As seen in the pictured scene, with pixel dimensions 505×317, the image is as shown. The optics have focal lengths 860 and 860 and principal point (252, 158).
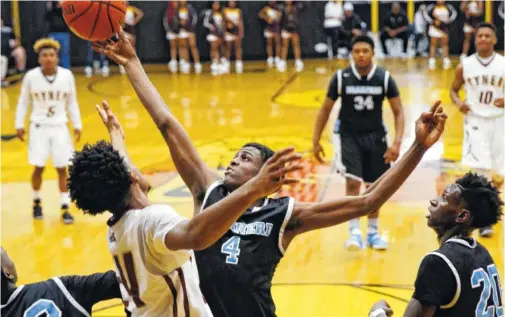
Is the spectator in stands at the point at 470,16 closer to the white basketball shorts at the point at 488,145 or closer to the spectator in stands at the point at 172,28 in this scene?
the spectator in stands at the point at 172,28

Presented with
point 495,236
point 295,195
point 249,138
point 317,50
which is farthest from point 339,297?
point 317,50

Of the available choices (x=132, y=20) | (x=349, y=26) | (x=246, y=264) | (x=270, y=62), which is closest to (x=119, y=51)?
(x=246, y=264)

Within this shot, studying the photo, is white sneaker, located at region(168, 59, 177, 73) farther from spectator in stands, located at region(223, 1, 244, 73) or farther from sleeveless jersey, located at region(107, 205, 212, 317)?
sleeveless jersey, located at region(107, 205, 212, 317)

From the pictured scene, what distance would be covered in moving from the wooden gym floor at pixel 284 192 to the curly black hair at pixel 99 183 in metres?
3.34

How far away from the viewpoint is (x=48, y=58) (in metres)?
9.62

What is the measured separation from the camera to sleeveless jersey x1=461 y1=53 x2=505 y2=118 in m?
8.83

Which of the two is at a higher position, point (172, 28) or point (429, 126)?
point (429, 126)

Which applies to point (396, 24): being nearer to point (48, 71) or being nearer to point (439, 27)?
point (439, 27)

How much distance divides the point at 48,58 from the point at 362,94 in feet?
11.9

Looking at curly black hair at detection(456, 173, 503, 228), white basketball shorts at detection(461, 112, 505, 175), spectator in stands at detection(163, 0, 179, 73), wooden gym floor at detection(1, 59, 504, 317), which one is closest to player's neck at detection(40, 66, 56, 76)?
wooden gym floor at detection(1, 59, 504, 317)

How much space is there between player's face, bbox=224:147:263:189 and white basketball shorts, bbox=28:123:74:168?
5.60 m

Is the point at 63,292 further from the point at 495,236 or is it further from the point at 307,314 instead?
the point at 495,236

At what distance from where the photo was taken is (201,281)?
427 centimetres

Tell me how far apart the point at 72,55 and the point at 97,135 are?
10.4 metres
